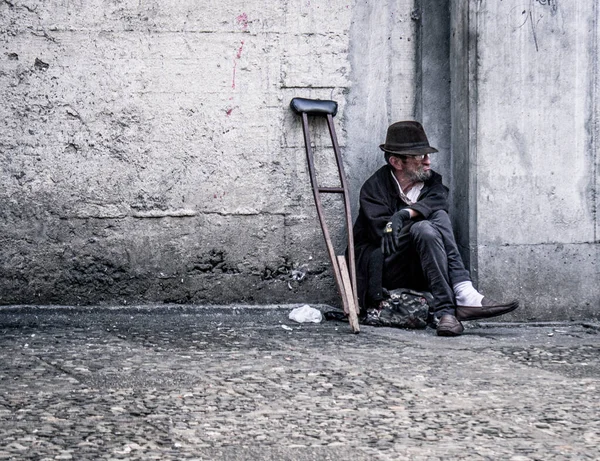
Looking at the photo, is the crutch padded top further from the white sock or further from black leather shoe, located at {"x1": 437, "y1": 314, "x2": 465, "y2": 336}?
black leather shoe, located at {"x1": 437, "y1": 314, "x2": 465, "y2": 336}

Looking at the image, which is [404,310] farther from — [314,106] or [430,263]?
[314,106]

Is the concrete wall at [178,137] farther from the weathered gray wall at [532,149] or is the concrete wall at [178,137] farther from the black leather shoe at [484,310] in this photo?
the black leather shoe at [484,310]

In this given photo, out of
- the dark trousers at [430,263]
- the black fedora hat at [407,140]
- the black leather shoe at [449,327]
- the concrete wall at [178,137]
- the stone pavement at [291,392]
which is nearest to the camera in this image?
the stone pavement at [291,392]

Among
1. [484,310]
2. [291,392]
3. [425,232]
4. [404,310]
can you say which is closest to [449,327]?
[484,310]

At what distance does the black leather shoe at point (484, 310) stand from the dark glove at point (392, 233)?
0.55 metres

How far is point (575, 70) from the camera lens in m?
6.43

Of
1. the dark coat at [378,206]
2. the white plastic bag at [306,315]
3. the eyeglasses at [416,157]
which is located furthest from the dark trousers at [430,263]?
the white plastic bag at [306,315]

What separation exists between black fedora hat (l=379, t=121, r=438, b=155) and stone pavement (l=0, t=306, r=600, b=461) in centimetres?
116

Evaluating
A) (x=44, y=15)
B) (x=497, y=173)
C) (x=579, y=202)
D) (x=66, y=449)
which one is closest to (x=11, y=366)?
(x=66, y=449)

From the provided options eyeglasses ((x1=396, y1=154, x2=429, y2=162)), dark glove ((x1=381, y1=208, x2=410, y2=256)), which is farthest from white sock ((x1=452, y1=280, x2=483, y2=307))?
eyeglasses ((x1=396, y1=154, x2=429, y2=162))

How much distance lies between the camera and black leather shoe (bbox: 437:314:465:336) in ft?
19.4

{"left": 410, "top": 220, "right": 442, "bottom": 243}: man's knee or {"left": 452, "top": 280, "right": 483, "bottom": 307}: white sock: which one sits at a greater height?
{"left": 410, "top": 220, "right": 442, "bottom": 243}: man's knee

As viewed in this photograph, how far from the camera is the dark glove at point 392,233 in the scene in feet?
20.2

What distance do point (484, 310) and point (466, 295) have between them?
0.21m
